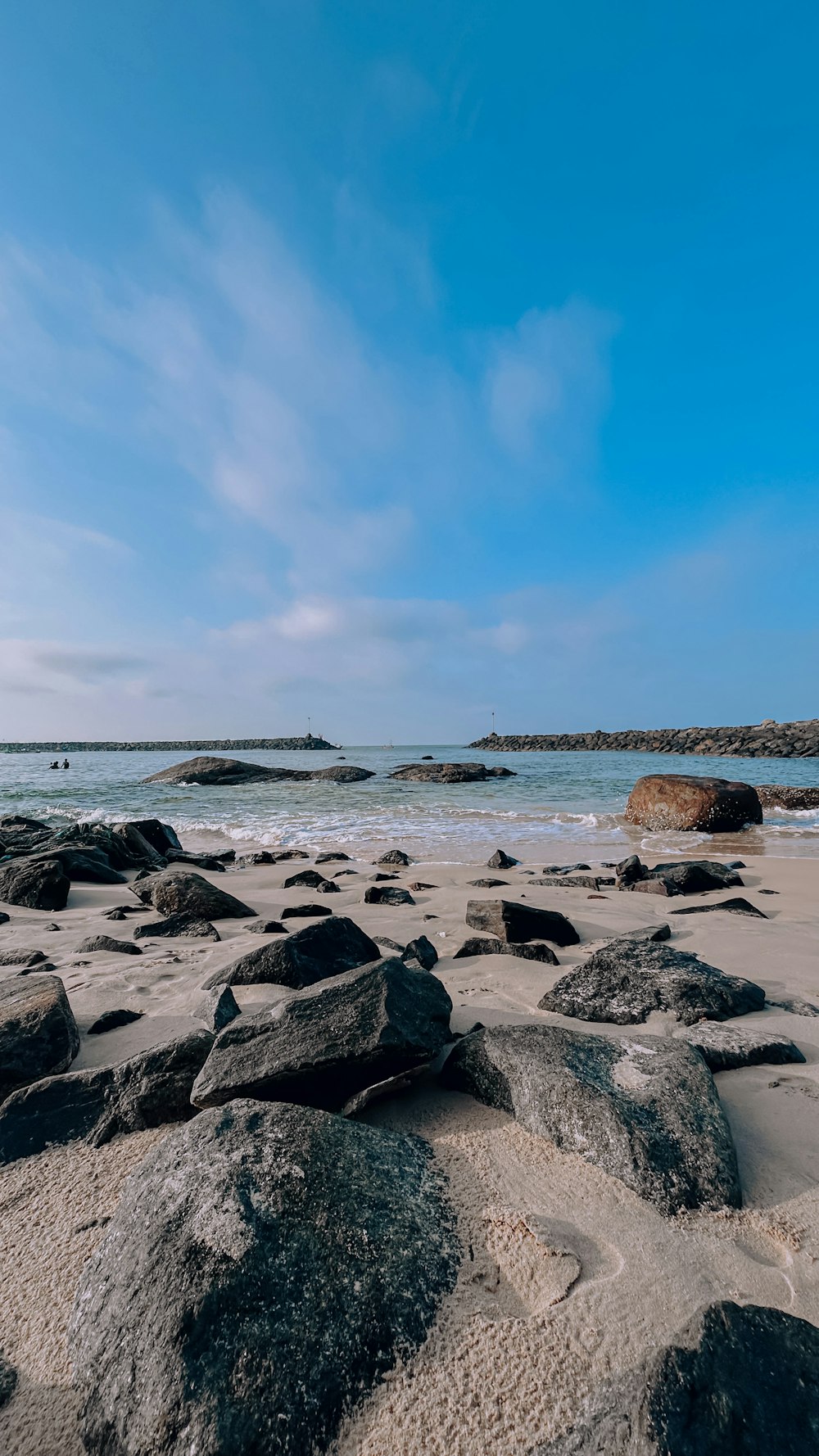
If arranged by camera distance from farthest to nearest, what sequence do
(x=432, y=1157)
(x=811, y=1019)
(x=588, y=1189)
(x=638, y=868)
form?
(x=638, y=868), (x=811, y=1019), (x=432, y=1157), (x=588, y=1189)

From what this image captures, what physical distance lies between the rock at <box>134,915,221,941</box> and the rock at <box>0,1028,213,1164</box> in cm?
254

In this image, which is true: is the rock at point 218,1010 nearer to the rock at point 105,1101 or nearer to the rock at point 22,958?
the rock at point 105,1101

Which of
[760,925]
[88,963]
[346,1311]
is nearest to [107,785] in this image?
[88,963]

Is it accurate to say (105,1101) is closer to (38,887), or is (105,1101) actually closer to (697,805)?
(38,887)

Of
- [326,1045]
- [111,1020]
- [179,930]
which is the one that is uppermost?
[326,1045]

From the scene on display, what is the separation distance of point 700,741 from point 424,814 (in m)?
45.3

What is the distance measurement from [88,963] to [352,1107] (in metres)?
2.84

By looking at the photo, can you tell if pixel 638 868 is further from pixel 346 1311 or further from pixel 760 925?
pixel 346 1311

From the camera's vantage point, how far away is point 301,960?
3617 mm

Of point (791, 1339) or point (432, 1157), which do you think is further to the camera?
point (432, 1157)

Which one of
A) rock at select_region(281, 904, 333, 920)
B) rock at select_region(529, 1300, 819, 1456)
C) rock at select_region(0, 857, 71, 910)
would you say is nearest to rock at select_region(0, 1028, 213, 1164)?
rock at select_region(529, 1300, 819, 1456)

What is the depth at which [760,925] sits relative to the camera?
507 cm

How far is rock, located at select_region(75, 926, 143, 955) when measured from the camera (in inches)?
176

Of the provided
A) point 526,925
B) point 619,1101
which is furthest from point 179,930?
point 619,1101
